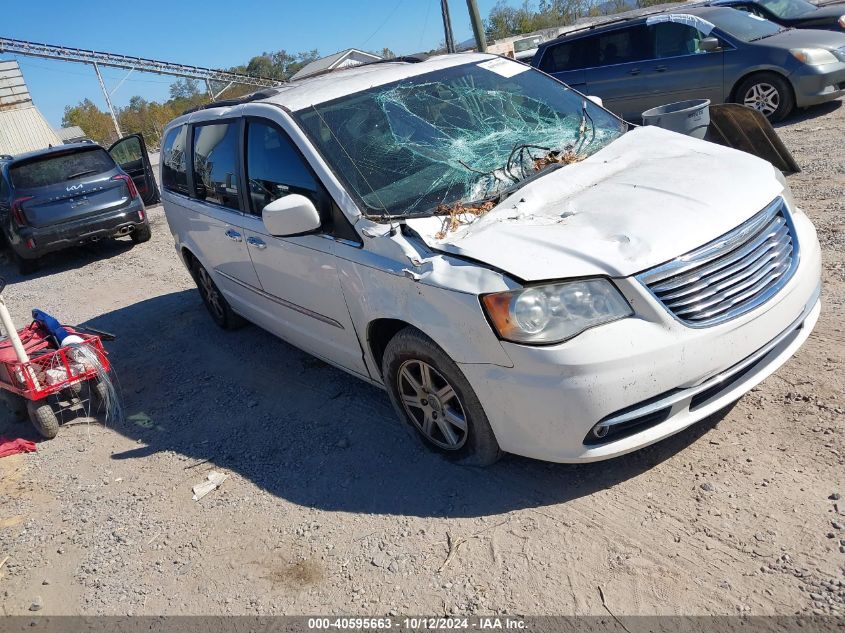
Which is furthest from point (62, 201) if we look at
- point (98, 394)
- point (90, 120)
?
point (90, 120)

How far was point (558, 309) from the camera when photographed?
9.44 feet

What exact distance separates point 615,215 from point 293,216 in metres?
1.58

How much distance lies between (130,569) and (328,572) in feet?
3.44

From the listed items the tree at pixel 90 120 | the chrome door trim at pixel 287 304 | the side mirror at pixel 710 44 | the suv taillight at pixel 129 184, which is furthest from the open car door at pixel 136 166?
the tree at pixel 90 120

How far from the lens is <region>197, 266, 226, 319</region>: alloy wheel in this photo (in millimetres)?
6133

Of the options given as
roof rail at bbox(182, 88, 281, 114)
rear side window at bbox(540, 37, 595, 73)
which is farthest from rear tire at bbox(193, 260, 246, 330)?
rear side window at bbox(540, 37, 595, 73)

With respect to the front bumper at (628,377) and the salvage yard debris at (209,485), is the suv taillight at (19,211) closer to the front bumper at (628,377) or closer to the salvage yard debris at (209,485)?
the salvage yard debris at (209,485)

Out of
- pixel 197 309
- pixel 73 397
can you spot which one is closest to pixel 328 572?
pixel 73 397

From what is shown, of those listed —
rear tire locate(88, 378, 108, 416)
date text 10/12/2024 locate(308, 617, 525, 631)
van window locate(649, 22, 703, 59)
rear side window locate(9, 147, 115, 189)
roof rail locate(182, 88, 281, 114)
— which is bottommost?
date text 10/12/2024 locate(308, 617, 525, 631)

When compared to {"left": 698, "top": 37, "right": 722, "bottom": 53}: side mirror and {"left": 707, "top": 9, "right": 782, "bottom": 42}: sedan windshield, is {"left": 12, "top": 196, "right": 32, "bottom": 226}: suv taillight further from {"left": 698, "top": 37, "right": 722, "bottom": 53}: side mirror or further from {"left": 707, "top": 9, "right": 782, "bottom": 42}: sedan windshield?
{"left": 707, "top": 9, "right": 782, "bottom": 42}: sedan windshield

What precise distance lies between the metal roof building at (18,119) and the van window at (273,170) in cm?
3704

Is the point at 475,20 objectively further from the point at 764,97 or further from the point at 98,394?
the point at 98,394

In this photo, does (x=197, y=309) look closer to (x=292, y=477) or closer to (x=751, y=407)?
(x=292, y=477)

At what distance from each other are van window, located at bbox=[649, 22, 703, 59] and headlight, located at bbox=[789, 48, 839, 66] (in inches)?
49.9
